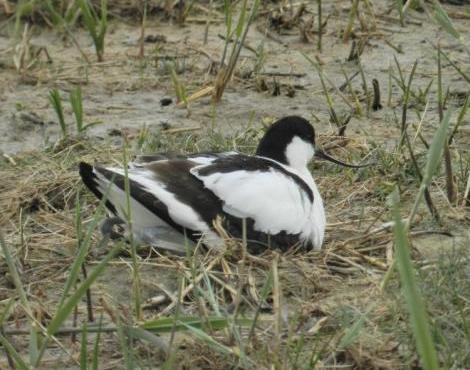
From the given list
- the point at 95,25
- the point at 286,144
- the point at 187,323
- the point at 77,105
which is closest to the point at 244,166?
the point at 286,144

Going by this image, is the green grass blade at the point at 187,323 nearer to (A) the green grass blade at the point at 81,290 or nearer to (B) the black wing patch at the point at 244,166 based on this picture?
(A) the green grass blade at the point at 81,290

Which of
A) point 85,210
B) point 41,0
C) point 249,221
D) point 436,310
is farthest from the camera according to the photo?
point 41,0

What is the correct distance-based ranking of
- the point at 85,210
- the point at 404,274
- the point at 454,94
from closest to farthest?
the point at 404,274
the point at 85,210
the point at 454,94

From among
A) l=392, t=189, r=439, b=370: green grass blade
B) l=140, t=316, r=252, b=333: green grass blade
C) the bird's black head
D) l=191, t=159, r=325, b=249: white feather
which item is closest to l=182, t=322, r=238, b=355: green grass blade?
l=140, t=316, r=252, b=333: green grass blade

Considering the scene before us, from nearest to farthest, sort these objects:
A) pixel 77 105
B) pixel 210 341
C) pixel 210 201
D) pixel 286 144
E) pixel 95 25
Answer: pixel 210 341
pixel 210 201
pixel 286 144
pixel 77 105
pixel 95 25

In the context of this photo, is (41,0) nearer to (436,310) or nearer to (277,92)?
(277,92)

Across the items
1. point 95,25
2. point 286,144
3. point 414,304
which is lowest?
point 95,25

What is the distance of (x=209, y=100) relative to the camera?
6707 millimetres

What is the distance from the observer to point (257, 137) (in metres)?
6.03

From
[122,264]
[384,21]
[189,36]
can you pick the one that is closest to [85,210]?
[122,264]

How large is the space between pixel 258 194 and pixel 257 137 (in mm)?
1441

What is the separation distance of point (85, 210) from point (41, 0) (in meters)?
2.70

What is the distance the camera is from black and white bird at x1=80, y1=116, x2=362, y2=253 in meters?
4.54

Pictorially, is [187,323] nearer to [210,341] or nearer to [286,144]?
[210,341]
